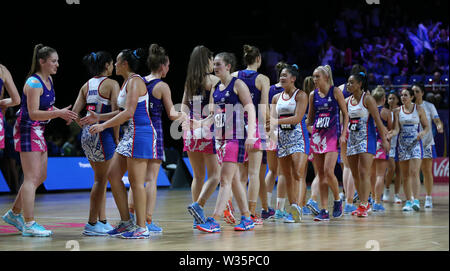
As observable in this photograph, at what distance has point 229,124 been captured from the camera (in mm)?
5801

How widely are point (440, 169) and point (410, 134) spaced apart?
8011mm

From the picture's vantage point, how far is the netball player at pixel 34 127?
215 inches

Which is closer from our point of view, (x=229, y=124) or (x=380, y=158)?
(x=229, y=124)

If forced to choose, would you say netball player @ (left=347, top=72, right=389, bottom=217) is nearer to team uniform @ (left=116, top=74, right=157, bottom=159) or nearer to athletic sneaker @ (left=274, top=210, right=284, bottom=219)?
athletic sneaker @ (left=274, top=210, right=284, bottom=219)

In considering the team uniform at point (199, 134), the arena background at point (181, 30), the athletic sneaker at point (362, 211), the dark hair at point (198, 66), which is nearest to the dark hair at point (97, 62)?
the dark hair at point (198, 66)

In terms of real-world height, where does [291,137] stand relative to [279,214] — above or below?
above

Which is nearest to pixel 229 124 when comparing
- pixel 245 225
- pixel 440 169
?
pixel 245 225

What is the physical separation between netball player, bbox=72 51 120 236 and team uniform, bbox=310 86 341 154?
2685 millimetres

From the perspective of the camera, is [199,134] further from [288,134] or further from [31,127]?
[31,127]

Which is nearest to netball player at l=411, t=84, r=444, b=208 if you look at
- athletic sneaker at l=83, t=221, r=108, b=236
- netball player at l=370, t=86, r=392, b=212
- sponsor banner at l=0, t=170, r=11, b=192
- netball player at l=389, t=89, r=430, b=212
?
netball player at l=389, t=89, r=430, b=212

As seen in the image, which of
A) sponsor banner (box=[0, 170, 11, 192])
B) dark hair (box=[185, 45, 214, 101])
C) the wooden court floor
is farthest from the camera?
sponsor banner (box=[0, 170, 11, 192])

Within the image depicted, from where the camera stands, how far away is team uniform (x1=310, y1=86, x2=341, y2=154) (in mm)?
7305

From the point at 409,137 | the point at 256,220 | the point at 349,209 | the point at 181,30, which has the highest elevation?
the point at 181,30

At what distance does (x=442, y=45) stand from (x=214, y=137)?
12161mm
